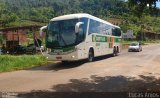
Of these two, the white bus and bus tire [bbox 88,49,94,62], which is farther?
bus tire [bbox 88,49,94,62]

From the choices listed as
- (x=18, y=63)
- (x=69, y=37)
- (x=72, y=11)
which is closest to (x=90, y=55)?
(x=69, y=37)

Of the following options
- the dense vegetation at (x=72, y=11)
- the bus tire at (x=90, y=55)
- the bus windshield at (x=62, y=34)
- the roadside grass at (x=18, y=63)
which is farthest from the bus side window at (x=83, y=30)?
the dense vegetation at (x=72, y=11)

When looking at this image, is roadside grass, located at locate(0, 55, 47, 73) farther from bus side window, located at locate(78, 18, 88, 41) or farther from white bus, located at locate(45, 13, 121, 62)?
bus side window, located at locate(78, 18, 88, 41)

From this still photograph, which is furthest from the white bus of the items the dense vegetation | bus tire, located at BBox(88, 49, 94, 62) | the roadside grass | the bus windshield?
the dense vegetation

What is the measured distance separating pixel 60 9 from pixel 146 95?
139427 millimetres

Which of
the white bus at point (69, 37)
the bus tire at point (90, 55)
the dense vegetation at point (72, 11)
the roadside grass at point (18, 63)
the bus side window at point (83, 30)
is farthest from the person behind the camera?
the dense vegetation at point (72, 11)

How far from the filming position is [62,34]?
69.4 feet

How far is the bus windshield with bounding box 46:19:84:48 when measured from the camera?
2097 cm

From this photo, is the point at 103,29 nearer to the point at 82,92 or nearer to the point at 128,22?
the point at 82,92

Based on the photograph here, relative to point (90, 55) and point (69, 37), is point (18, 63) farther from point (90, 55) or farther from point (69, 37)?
point (90, 55)

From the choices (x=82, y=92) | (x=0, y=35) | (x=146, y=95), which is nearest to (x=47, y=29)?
(x=82, y=92)

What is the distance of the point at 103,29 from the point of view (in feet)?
91.2

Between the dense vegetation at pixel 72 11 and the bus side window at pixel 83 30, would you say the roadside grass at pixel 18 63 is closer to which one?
the bus side window at pixel 83 30

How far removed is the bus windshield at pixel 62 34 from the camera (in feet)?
68.8
